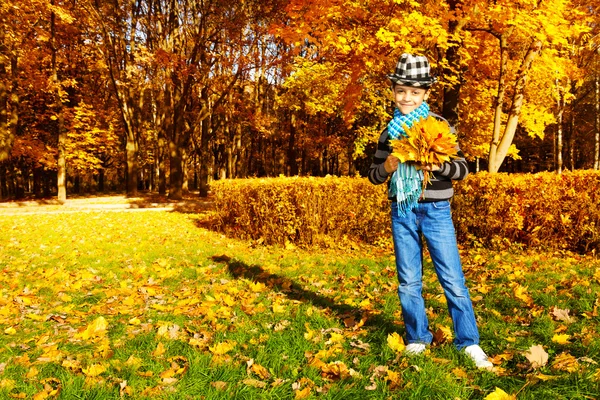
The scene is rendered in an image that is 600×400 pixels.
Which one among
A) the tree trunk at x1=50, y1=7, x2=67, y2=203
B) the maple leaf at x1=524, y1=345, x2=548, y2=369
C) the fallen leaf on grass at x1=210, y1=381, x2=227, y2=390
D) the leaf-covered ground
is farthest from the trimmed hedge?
the tree trunk at x1=50, y1=7, x2=67, y2=203

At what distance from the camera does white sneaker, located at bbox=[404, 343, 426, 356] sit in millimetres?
3166

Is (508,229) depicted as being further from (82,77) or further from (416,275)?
(82,77)

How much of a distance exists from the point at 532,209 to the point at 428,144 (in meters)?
5.81

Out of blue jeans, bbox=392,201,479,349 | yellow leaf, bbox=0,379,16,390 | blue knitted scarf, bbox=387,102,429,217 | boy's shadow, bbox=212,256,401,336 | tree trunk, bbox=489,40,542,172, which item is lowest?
boy's shadow, bbox=212,256,401,336

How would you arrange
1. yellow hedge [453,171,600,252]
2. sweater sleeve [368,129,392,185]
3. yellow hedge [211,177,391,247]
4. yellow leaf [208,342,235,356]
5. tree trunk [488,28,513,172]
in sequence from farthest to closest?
tree trunk [488,28,513,172] < yellow hedge [211,177,391,247] < yellow hedge [453,171,600,252] < yellow leaf [208,342,235,356] < sweater sleeve [368,129,392,185]

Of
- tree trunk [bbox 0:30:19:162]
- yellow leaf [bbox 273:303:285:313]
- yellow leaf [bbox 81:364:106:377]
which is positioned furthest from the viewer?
tree trunk [bbox 0:30:19:162]

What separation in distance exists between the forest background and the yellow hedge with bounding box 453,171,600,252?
116 inches

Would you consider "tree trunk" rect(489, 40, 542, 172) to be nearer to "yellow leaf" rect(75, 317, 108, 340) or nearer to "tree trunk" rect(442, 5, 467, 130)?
"tree trunk" rect(442, 5, 467, 130)

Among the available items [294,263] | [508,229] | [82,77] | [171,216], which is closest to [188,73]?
[171,216]

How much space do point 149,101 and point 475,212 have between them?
110 ft

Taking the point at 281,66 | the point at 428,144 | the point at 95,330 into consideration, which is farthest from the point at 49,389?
the point at 281,66

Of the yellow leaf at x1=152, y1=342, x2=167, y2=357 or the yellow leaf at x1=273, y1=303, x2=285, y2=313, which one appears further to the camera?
the yellow leaf at x1=273, y1=303, x2=285, y2=313

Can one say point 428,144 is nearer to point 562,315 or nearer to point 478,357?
point 478,357

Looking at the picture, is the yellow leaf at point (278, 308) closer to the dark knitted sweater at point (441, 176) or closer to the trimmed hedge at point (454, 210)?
the dark knitted sweater at point (441, 176)
